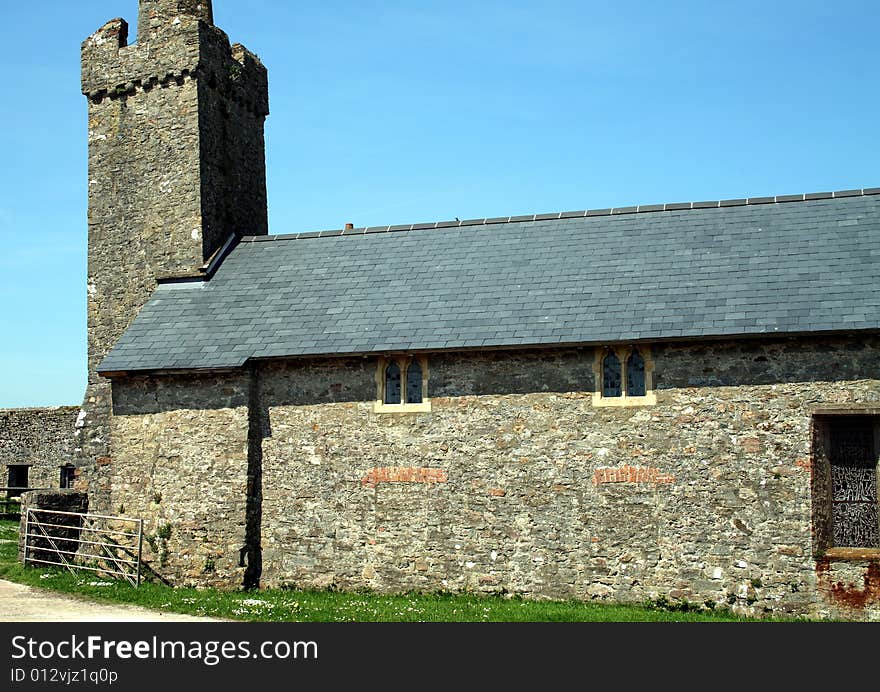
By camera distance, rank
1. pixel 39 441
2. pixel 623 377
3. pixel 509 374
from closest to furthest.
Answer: pixel 623 377 < pixel 509 374 < pixel 39 441

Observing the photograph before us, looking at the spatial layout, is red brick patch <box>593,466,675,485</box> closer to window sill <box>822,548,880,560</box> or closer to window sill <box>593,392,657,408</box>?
window sill <box>593,392,657,408</box>

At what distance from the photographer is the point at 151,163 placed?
22.1 metres

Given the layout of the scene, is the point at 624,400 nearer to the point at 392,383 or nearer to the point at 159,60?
the point at 392,383

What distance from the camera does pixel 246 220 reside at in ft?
77.2

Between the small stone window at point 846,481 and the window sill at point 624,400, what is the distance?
2499 millimetres

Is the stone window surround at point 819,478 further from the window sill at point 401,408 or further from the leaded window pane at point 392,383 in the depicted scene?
the leaded window pane at point 392,383

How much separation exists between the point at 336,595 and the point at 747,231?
32.2 ft

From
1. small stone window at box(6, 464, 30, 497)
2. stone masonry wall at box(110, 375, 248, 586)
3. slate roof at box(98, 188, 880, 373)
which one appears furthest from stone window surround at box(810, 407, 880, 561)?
small stone window at box(6, 464, 30, 497)

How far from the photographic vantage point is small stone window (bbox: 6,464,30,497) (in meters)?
30.9

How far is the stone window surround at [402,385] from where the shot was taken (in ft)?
56.6

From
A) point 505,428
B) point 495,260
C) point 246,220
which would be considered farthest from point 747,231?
point 246,220

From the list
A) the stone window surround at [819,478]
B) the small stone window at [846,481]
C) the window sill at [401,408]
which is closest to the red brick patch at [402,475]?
the window sill at [401,408]

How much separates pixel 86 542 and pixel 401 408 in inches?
245

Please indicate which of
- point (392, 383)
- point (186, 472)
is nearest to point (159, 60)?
A: point (186, 472)
